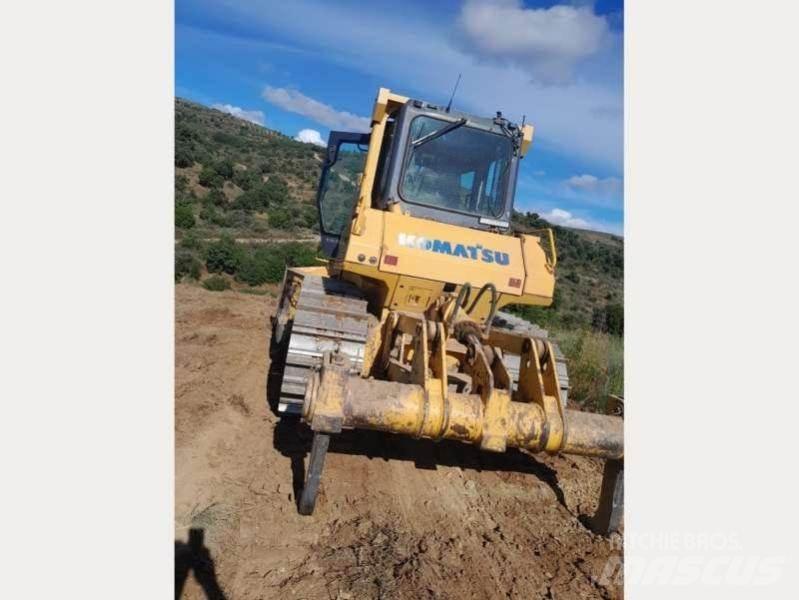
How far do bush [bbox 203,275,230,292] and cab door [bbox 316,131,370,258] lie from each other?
11.6 metres

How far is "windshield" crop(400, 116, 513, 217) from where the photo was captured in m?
5.44

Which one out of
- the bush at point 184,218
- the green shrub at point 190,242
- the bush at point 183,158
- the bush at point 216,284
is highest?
the bush at point 183,158

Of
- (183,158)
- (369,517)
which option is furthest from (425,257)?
(183,158)

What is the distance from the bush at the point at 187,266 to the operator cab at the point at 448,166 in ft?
47.7

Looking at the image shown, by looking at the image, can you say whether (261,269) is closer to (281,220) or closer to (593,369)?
(281,220)

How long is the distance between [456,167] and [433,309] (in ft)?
4.91

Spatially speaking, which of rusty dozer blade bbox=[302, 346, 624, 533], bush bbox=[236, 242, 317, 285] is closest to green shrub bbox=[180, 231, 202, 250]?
bush bbox=[236, 242, 317, 285]

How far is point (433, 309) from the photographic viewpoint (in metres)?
5.18

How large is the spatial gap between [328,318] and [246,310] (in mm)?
6808

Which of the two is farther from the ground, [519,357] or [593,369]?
[519,357]

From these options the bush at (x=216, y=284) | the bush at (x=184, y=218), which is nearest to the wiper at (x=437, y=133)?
the bush at (x=216, y=284)

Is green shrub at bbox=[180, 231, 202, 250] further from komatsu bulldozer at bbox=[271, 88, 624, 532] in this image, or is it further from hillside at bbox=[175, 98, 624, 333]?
komatsu bulldozer at bbox=[271, 88, 624, 532]

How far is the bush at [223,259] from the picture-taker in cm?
2009

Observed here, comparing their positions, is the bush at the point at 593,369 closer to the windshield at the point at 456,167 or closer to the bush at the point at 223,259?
the windshield at the point at 456,167
